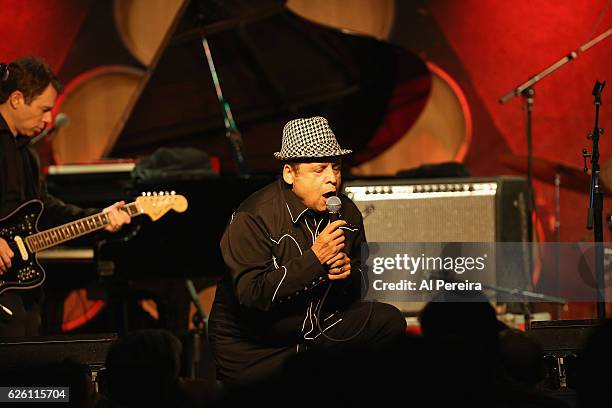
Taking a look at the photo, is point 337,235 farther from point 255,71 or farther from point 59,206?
point 255,71

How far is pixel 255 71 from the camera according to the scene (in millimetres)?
6699

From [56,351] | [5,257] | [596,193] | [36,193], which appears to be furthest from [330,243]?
[36,193]

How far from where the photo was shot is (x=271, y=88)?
674 centimetres

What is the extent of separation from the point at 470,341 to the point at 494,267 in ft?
9.97

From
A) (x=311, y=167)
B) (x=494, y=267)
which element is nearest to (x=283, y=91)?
(x=494, y=267)

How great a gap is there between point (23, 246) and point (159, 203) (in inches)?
31.3

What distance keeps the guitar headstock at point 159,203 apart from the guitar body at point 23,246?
569mm

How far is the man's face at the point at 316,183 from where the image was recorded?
150 inches

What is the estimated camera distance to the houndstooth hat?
3793 millimetres

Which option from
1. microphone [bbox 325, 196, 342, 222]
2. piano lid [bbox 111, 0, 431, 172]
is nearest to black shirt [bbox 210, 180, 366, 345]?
microphone [bbox 325, 196, 342, 222]

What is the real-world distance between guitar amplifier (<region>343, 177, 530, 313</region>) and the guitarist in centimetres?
181

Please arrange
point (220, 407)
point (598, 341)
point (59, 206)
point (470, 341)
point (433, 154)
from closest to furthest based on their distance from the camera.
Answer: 1. point (220, 407)
2. point (598, 341)
3. point (470, 341)
4. point (59, 206)
5. point (433, 154)

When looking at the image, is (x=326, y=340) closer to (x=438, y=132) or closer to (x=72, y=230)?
(x=72, y=230)

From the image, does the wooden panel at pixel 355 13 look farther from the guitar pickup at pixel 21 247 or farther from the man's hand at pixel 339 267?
the man's hand at pixel 339 267
